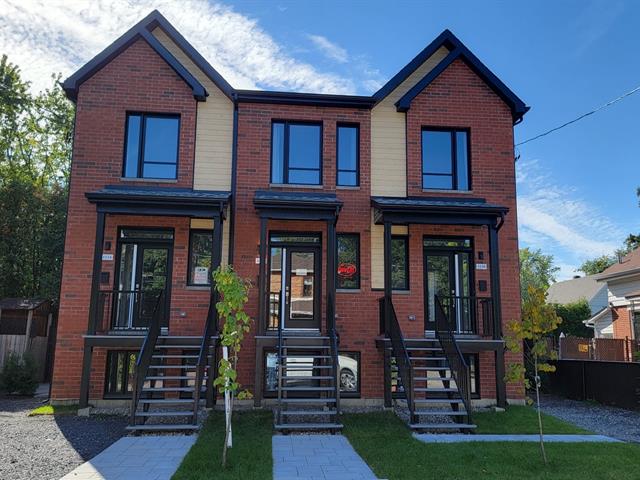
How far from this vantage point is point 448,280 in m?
11.5

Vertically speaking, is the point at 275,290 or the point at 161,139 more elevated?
the point at 161,139

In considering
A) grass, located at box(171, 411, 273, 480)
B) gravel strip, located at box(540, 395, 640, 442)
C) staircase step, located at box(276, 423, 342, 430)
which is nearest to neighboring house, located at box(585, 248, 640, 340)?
gravel strip, located at box(540, 395, 640, 442)

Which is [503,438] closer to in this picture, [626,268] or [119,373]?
[119,373]

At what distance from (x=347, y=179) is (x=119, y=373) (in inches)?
262

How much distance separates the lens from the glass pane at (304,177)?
11.6 meters

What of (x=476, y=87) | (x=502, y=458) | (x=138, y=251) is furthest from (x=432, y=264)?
(x=138, y=251)

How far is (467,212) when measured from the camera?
10586 millimetres

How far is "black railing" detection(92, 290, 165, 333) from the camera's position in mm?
10359

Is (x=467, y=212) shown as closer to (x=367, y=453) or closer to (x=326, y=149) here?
(x=326, y=149)

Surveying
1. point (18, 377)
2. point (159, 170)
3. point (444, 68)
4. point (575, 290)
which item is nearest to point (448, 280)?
point (444, 68)

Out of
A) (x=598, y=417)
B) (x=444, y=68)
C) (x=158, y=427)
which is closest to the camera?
(x=158, y=427)

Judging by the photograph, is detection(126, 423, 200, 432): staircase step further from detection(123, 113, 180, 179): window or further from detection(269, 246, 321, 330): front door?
detection(123, 113, 180, 179): window

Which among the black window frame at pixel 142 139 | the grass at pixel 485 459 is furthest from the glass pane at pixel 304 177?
the grass at pixel 485 459

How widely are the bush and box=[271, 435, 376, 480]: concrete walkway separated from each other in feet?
24.7
